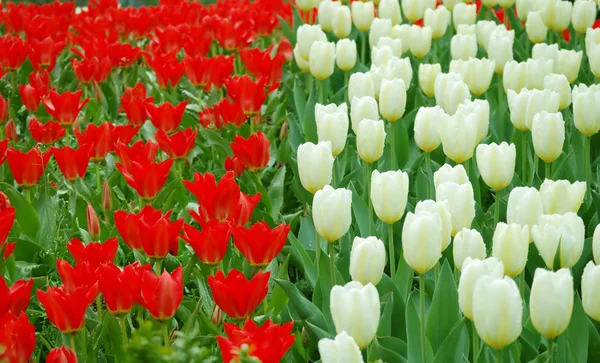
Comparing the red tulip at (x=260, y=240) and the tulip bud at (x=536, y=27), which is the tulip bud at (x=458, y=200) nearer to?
the red tulip at (x=260, y=240)

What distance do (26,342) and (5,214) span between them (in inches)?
23.2

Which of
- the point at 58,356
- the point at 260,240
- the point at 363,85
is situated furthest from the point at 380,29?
the point at 58,356

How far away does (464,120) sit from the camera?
2518 mm

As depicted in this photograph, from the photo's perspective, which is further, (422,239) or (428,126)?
(428,126)

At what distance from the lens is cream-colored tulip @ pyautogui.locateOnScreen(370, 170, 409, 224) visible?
213 cm

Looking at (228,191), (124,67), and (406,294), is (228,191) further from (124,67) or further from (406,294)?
(124,67)

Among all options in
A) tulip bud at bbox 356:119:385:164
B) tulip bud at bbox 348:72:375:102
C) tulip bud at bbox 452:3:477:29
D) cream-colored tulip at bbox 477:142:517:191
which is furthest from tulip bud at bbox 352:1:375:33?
cream-colored tulip at bbox 477:142:517:191

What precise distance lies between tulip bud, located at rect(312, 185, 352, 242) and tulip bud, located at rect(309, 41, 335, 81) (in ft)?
5.38

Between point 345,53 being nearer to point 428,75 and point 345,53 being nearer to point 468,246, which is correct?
point 428,75

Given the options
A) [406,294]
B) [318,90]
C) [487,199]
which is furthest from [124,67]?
[406,294]

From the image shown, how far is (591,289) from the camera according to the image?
1.72 m

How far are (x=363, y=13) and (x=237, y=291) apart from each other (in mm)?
2727

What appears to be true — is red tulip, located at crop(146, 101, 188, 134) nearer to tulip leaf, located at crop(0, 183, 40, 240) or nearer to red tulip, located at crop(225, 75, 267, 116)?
red tulip, located at crop(225, 75, 267, 116)

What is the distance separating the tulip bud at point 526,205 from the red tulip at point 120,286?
2.82 ft
